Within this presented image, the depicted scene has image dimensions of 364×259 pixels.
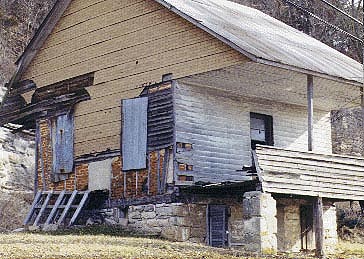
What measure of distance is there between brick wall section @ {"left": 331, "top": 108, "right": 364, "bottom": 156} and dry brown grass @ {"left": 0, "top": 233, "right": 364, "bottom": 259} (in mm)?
17900

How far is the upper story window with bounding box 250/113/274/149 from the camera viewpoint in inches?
851

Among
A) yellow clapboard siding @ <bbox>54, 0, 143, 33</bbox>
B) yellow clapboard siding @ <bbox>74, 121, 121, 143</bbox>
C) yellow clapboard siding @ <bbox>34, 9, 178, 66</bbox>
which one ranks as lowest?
yellow clapboard siding @ <bbox>74, 121, 121, 143</bbox>

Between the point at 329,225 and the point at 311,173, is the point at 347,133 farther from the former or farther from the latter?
the point at 311,173

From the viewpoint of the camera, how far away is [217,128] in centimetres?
2031

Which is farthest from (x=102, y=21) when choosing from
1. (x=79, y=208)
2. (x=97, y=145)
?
(x=79, y=208)

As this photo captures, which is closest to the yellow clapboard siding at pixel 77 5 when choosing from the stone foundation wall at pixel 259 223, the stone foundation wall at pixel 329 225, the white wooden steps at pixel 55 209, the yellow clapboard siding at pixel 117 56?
the yellow clapboard siding at pixel 117 56

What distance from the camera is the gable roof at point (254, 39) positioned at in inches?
706

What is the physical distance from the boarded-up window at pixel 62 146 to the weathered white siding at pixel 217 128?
4.57 meters

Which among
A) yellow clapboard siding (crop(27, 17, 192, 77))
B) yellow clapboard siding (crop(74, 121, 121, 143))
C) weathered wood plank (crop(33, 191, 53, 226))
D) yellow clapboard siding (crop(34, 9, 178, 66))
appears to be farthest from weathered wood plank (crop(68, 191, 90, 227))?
yellow clapboard siding (crop(34, 9, 178, 66))

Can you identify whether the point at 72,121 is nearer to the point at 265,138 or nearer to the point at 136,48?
the point at 136,48

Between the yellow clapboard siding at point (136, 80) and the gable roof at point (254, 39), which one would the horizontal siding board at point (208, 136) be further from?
the gable roof at point (254, 39)

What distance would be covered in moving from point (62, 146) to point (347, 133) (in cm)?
1843

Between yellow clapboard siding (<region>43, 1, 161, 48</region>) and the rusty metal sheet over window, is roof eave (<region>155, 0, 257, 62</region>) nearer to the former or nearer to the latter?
yellow clapboard siding (<region>43, 1, 161, 48</region>)

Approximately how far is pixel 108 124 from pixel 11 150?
341 inches
